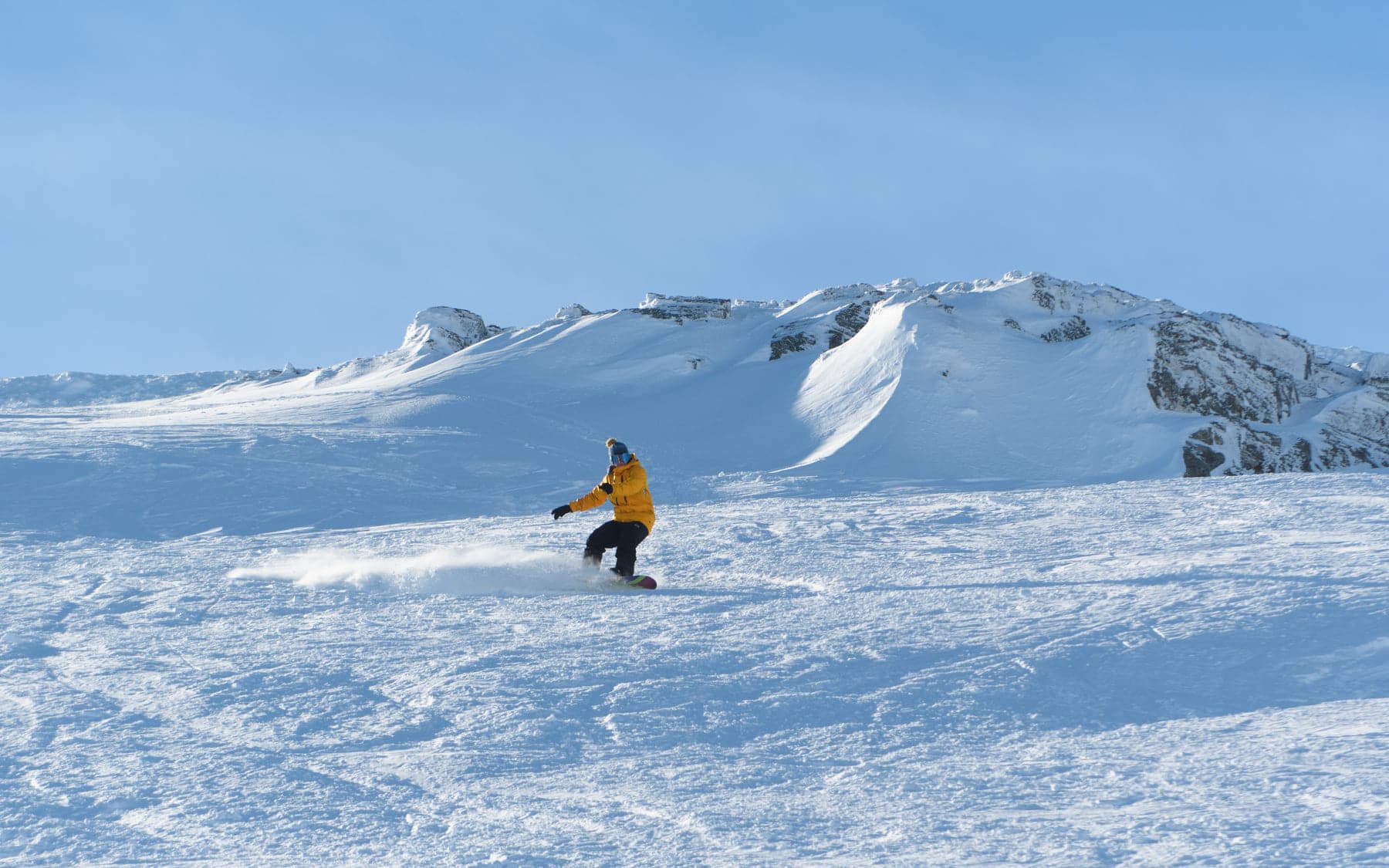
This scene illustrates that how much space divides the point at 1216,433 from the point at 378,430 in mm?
14809

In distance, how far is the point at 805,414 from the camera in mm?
22266

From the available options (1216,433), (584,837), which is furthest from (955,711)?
(1216,433)

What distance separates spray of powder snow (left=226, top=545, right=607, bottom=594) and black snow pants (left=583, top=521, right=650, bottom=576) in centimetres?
19

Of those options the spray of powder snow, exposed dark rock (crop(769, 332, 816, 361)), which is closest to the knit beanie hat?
the spray of powder snow

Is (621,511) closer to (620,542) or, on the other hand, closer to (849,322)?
(620,542)

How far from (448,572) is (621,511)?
1610 millimetres

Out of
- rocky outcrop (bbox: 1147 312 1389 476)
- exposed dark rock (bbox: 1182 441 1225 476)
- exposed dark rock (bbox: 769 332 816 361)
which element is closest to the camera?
exposed dark rock (bbox: 1182 441 1225 476)

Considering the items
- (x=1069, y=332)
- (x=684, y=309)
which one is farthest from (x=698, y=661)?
(x=684, y=309)

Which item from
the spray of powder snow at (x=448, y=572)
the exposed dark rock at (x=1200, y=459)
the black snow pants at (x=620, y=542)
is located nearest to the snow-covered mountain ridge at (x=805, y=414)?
the exposed dark rock at (x=1200, y=459)

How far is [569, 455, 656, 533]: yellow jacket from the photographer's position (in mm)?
10180

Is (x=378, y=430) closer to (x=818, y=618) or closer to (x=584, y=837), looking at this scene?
(x=818, y=618)

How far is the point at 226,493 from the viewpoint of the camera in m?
16.0

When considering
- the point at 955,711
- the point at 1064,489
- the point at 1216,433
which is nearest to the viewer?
the point at 955,711

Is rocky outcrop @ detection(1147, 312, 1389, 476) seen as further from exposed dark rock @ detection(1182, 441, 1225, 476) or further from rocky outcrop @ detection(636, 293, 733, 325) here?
rocky outcrop @ detection(636, 293, 733, 325)
